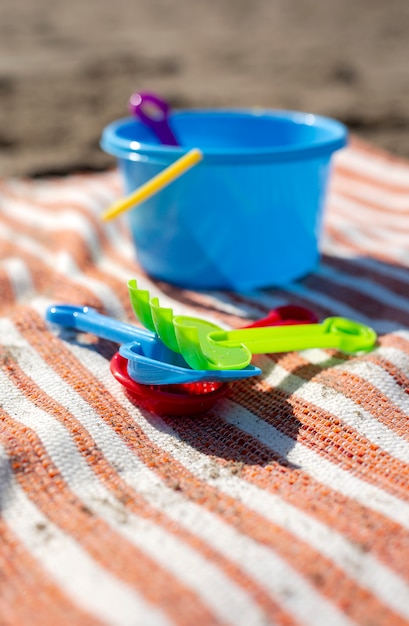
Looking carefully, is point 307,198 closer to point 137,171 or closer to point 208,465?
point 137,171

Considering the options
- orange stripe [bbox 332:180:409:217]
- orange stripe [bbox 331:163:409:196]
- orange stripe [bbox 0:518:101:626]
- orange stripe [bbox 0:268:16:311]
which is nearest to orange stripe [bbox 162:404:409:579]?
orange stripe [bbox 0:518:101:626]

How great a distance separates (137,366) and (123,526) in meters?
0.22

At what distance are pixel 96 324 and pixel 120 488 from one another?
30 centimetres

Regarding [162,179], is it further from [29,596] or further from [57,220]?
[29,596]

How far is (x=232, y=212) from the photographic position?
1.20 m

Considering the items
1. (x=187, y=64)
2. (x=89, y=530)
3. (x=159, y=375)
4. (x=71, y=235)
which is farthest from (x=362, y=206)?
(x=187, y=64)

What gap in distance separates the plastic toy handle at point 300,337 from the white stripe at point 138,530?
0.23 m

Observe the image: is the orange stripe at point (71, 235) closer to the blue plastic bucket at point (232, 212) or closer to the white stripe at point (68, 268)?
the white stripe at point (68, 268)

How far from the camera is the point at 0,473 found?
71cm

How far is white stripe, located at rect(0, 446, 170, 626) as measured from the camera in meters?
0.55

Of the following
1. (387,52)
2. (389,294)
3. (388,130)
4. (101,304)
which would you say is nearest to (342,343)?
(389,294)

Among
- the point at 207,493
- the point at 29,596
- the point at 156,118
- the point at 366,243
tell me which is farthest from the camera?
the point at 366,243

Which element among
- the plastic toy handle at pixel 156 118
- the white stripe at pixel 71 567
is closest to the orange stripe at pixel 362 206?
the plastic toy handle at pixel 156 118

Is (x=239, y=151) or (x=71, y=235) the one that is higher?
(x=239, y=151)
